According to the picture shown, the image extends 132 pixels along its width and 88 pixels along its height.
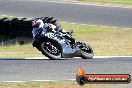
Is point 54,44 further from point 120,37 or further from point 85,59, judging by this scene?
point 120,37

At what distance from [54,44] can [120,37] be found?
9.77 metres

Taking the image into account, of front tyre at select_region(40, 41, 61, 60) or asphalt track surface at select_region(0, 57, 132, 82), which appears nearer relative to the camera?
asphalt track surface at select_region(0, 57, 132, 82)

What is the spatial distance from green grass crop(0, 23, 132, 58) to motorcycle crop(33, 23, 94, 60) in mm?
4477

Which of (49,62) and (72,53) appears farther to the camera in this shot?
(72,53)

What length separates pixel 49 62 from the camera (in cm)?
1229

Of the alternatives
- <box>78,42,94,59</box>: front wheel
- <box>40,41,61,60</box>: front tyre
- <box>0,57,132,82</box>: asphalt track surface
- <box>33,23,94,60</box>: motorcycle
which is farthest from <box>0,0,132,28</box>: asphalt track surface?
<box>0,57,132,82</box>: asphalt track surface

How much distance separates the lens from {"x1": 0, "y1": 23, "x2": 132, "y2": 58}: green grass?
1864 cm

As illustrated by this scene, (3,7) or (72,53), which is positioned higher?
(72,53)

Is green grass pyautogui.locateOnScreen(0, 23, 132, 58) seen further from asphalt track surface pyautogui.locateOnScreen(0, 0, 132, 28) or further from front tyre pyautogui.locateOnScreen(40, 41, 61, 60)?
front tyre pyautogui.locateOnScreen(40, 41, 61, 60)

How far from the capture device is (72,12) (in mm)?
29062

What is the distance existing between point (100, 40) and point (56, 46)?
8.77 metres

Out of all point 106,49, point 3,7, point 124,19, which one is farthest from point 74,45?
point 3,7

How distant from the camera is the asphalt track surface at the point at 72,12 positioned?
26.7 m

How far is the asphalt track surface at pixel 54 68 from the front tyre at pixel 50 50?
26 cm
